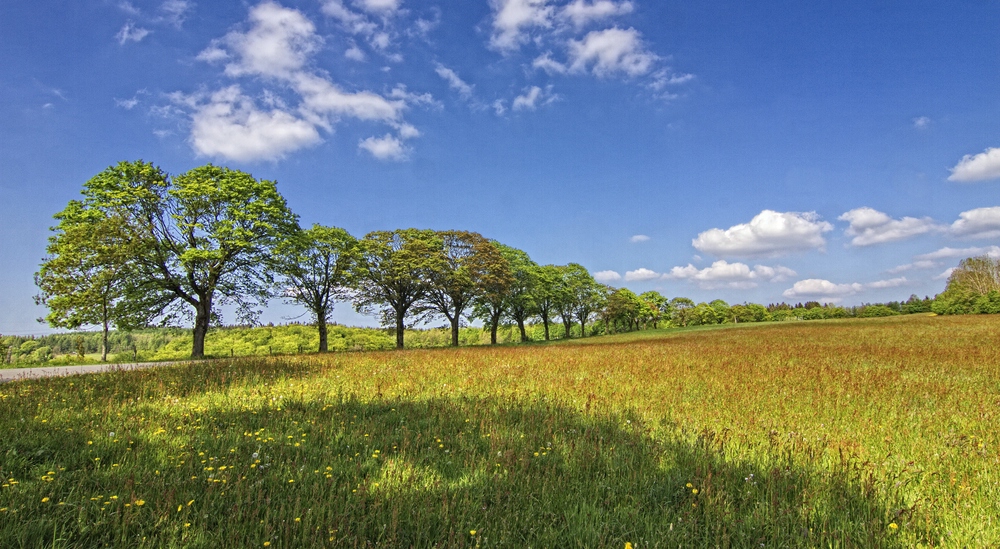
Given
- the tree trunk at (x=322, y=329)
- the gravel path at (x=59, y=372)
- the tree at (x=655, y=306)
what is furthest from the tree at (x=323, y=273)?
the tree at (x=655, y=306)

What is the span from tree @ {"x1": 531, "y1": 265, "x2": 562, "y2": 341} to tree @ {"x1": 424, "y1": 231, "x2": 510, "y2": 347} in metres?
9.76

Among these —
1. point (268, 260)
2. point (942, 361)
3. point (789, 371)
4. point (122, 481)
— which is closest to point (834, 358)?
point (942, 361)

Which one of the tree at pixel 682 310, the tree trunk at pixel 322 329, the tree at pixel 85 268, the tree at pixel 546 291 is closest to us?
the tree at pixel 85 268

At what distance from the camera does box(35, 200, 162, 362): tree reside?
23.1 meters

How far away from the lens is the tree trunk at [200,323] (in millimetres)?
26656

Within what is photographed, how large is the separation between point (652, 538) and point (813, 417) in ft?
18.3

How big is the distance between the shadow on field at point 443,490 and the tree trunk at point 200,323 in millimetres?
23920

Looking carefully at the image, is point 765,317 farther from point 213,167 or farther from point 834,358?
point 213,167

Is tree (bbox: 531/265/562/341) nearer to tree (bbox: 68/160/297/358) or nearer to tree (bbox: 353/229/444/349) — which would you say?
tree (bbox: 353/229/444/349)

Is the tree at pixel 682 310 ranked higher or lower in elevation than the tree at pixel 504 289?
lower

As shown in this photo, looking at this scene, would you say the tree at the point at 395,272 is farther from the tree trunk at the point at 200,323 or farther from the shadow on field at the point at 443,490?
the shadow on field at the point at 443,490

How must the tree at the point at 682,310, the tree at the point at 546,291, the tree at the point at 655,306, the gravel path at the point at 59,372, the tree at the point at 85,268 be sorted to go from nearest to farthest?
the gravel path at the point at 59,372, the tree at the point at 85,268, the tree at the point at 546,291, the tree at the point at 655,306, the tree at the point at 682,310

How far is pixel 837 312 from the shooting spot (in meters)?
79.1

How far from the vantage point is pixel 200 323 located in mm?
27078
